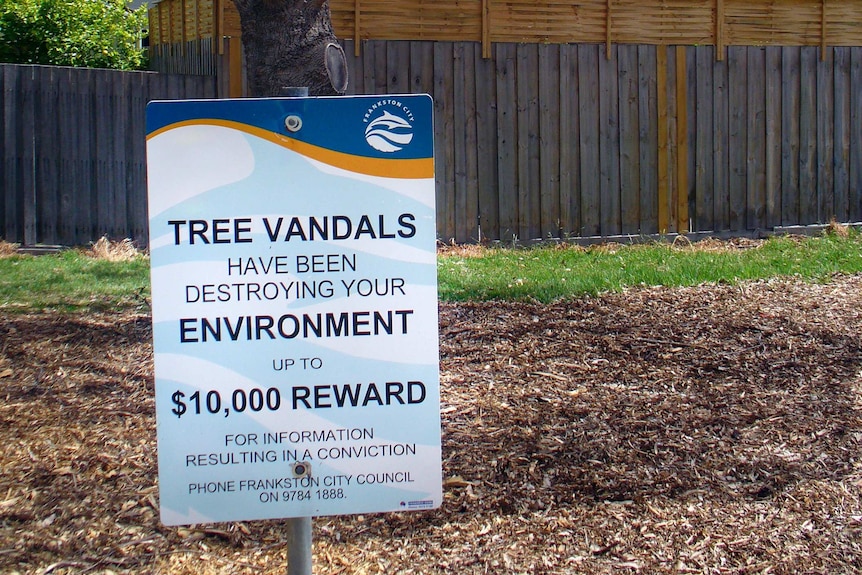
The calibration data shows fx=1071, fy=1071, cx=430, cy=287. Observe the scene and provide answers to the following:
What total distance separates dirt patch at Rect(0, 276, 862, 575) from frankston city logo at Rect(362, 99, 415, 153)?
1.85 meters

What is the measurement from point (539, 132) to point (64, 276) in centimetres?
510

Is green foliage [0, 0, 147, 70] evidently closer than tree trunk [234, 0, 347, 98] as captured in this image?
No

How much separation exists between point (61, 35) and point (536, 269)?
9.71m

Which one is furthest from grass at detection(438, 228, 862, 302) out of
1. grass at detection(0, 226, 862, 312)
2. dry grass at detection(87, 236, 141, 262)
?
dry grass at detection(87, 236, 141, 262)

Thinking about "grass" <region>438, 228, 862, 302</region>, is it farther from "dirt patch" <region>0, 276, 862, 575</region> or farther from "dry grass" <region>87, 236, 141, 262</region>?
"dry grass" <region>87, 236, 141, 262</region>

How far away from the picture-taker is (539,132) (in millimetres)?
11195

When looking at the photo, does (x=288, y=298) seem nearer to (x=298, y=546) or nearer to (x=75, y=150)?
(x=298, y=546)

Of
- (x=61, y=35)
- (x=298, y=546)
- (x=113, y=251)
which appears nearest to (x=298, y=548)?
(x=298, y=546)

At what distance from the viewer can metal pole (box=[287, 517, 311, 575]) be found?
2.69 meters

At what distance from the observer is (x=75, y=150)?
425 inches

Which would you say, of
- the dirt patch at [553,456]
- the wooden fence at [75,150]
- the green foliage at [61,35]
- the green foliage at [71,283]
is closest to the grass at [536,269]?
the green foliage at [71,283]

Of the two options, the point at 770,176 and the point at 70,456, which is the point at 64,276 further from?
the point at 770,176

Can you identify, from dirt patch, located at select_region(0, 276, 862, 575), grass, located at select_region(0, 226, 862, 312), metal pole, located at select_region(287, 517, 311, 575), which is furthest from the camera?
grass, located at select_region(0, 226, 862, 312)

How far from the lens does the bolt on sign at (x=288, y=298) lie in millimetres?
2557
